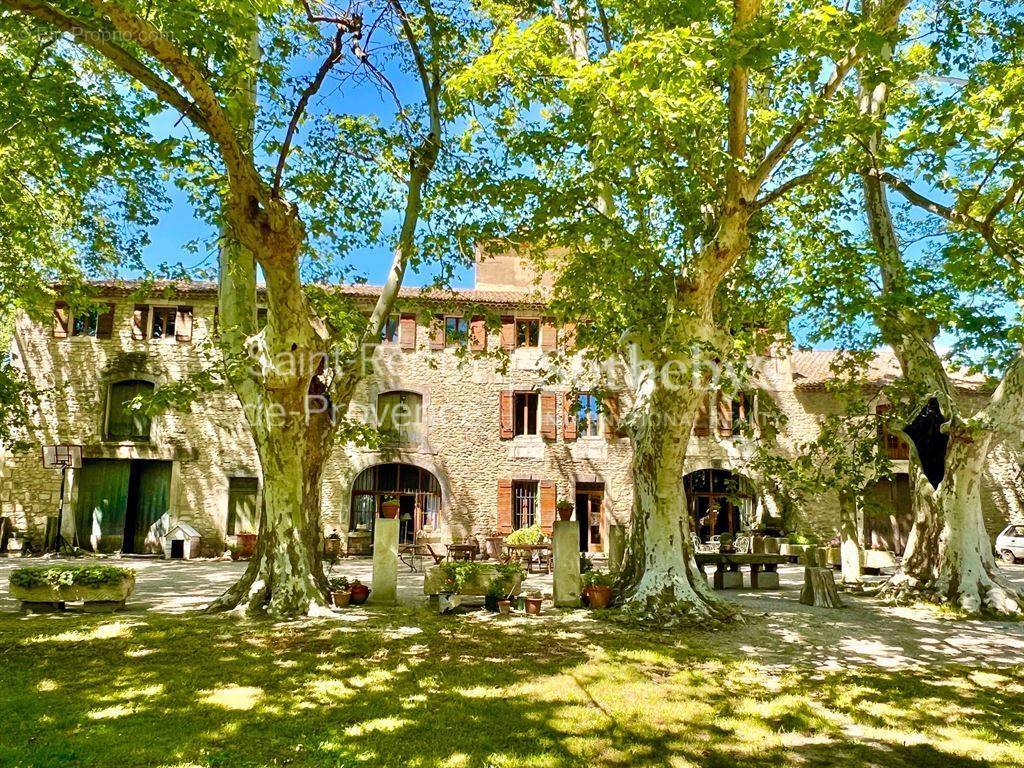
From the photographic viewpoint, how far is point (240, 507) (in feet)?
62.7

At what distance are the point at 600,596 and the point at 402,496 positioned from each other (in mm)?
11184

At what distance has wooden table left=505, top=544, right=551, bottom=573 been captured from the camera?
15.4m

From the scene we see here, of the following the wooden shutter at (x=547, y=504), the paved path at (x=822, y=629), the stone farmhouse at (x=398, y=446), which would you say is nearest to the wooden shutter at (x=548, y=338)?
the stone farmhouse at (x=398, y=446)

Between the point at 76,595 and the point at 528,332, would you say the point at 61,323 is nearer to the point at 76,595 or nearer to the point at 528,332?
the point at 528,332

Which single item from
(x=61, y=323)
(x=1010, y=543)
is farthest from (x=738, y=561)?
(x=61, y=323)

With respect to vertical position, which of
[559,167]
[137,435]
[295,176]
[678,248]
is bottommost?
[137,435]

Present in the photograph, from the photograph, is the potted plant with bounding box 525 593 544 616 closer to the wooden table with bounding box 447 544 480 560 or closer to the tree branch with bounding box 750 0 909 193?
the wooden table with bounding box 447 544 480 560

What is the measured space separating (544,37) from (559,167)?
3197 millimetres

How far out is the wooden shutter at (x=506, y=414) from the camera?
2028cm

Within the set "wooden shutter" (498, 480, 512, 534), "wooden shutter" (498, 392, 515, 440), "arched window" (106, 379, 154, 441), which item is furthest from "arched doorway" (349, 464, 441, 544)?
"arched window" (106, 379, 154, 441)

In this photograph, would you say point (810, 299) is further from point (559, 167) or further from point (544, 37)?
point (544, 37)

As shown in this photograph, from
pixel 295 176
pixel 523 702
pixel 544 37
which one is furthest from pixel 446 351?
pixel 523 702

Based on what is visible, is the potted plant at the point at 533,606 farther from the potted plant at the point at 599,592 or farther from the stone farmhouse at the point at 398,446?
the stone farmhouse at the point at 398,446

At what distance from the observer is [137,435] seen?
19391 mm
